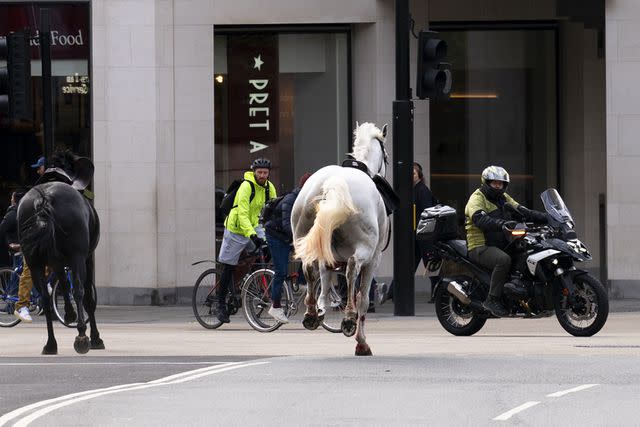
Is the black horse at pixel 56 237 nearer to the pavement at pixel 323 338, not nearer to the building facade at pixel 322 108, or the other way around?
the pavement at pixel 323 338

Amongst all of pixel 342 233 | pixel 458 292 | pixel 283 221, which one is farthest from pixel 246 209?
pixel 342 233

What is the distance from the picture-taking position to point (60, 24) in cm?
2320

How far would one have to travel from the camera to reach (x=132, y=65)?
2294cm

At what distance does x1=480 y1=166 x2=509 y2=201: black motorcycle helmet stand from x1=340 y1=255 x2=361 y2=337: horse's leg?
352 cm

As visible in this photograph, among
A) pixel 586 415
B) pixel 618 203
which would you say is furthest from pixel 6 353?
pixel 618 203

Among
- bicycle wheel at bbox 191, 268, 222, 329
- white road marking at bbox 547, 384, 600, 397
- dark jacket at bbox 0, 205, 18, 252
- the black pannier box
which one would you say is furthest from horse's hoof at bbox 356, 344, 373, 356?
dark jacket at bbox 0, 205, 18, 252

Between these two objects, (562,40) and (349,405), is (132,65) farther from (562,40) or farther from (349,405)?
(349,405)

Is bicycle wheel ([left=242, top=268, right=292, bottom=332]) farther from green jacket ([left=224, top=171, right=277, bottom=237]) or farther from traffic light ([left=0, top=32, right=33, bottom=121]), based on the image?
traffic light ([left=0, top=32, right=33, bottom=121])

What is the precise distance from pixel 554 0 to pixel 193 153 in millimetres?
5463

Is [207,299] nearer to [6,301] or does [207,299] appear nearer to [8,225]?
[6,301]

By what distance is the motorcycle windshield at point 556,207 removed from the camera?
1650cm

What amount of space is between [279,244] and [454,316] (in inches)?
78.2

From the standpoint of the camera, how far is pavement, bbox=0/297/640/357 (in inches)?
586

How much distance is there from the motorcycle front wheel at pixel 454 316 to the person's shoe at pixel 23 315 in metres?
4.85
